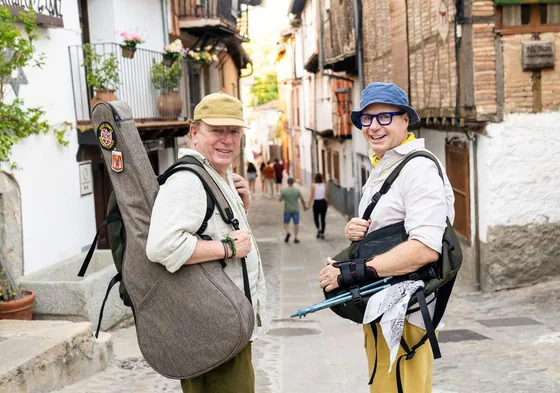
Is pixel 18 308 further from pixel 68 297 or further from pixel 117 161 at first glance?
pixel 117 161

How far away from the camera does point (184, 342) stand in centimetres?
299

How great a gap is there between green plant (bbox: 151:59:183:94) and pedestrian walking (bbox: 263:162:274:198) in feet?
61.1

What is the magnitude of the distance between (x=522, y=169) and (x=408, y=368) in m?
7.61

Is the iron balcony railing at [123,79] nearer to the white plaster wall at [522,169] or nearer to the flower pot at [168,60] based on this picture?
the flower pot at [168,60]

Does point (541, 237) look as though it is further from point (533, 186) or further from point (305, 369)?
point (305, 369)

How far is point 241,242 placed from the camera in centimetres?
303

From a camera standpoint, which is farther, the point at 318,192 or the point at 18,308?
the point at 318,192

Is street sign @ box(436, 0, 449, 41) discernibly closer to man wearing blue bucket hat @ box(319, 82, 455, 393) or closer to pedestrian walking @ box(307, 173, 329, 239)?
man wearing blue bucket hat @ box(319, 82, 455, 393)

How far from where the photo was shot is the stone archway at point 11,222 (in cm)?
827

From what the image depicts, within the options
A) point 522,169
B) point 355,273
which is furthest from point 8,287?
point 522,169

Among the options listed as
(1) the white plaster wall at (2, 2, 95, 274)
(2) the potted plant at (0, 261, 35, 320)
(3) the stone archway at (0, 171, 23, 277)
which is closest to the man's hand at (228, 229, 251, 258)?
(2) the potted plant at (0, 261, 35, 320)

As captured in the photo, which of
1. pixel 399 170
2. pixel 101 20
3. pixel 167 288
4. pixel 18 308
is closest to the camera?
pixel 167 288

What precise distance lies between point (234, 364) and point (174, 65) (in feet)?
35.4

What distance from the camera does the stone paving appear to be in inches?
220
